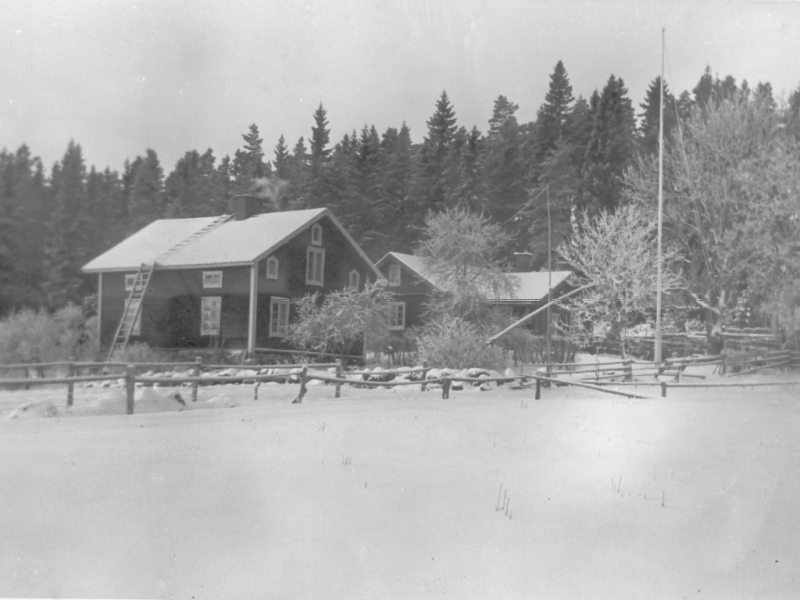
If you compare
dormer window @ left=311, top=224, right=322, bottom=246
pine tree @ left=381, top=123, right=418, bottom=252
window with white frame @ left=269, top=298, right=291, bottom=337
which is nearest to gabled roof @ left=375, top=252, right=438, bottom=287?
pine tree @ left=381, top=123, right=418, bottom=252

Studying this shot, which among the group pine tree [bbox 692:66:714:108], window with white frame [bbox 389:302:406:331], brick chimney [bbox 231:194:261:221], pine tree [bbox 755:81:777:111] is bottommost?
window with white frame [bbox 389:302:406:331]

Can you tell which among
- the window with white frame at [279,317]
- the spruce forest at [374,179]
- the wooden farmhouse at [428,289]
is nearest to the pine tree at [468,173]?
the spruce forest at [374,179]

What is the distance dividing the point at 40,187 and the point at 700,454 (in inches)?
276

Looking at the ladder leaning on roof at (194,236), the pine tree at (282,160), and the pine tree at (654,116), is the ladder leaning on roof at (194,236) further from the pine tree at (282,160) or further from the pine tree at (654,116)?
the pine tree at (654,116)

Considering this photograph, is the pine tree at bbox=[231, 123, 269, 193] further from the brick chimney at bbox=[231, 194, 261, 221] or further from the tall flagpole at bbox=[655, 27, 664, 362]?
the tall flagpole at bbox=[655, 27, 664, 362]

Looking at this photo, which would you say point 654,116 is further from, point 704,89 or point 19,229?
point 19,229

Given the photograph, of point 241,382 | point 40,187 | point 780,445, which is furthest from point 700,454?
point 40,187

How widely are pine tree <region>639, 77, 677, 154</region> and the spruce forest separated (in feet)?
0.09

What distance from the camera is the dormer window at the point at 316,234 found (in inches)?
290

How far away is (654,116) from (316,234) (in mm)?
5379

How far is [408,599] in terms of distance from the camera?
476 cm

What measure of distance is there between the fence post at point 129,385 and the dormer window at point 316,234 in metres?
2.24

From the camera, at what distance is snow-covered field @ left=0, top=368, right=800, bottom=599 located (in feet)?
15.4

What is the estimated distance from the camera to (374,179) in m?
8.07
